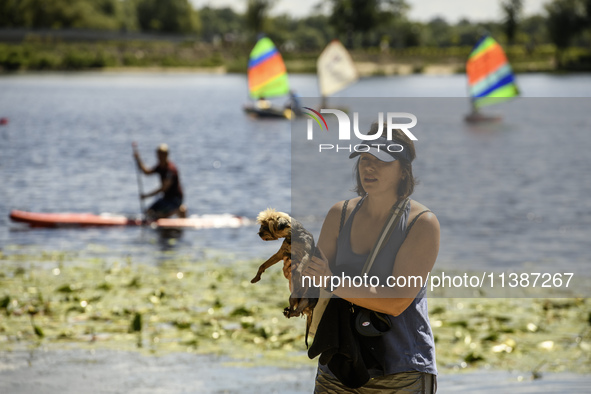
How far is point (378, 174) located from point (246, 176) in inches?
945

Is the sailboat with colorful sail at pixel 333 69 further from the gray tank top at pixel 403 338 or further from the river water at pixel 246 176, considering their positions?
the gray tank top at pixel 403 338

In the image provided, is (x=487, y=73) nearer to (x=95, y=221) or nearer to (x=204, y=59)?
(x=95, y=221)

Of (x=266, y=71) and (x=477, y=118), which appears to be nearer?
(x=477, y=118)

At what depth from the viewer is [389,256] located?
3.07 metres

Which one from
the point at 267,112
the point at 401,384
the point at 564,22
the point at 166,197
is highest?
the point at 564,22

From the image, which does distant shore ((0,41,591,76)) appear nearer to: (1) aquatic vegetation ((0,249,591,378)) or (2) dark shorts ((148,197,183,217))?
(2) dark shorts ((148,197,183,217))

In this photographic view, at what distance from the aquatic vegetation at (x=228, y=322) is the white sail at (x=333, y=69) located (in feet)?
112

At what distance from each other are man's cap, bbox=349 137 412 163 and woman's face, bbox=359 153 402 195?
0.07 ft

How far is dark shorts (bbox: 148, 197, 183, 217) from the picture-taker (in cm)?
1575

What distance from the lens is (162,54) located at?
114875mm

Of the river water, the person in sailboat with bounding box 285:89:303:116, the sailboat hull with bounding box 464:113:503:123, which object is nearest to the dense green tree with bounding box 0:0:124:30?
the river water

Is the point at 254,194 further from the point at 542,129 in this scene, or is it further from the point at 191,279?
the point at 542,129

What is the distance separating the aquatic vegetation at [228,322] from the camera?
721 centimetres

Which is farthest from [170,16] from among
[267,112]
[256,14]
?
[267,112]
